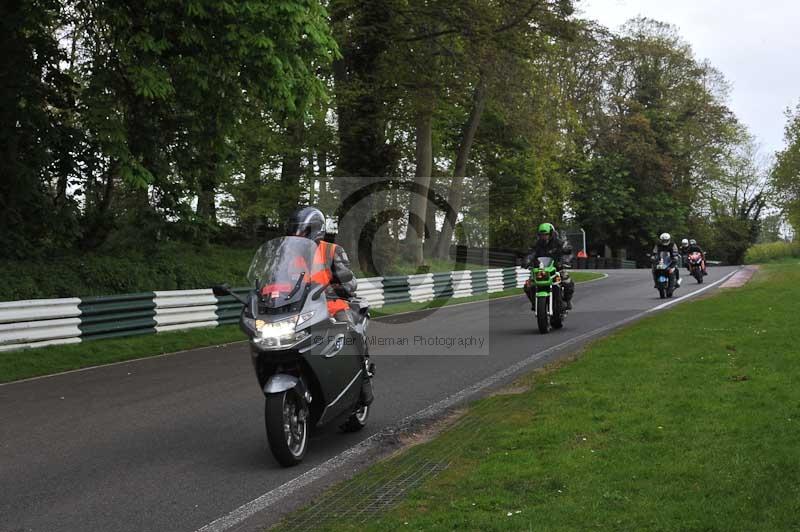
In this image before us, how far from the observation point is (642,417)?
7.82 m

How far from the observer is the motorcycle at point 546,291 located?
15805 mm

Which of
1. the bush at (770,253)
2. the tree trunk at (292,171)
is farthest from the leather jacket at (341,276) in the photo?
the bush at (770,253)

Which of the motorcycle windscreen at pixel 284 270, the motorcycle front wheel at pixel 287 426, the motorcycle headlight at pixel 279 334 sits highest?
the motorcycle windscreen at pixel 284 270

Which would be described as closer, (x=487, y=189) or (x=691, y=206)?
(x=487, y=189)

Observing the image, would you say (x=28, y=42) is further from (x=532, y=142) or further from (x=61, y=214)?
(x=532, y=142)

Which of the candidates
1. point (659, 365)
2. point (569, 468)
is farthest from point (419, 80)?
point (569, 468)

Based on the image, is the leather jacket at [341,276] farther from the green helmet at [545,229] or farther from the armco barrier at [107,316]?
the armco barrier at [107,316]

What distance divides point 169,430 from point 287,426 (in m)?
2.05

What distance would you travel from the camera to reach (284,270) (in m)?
7.01


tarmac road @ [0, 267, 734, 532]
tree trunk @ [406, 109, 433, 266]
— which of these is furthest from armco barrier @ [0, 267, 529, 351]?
tree trunk @ [406, 109, 433, 266]

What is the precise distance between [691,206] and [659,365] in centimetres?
6340

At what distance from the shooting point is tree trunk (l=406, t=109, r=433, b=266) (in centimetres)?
3316

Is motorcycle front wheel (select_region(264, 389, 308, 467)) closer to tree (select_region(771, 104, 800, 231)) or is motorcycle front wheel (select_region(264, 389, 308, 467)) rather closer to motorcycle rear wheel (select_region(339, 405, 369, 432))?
motorcycle rear wheel (select_region(339, 405, 369, 432))

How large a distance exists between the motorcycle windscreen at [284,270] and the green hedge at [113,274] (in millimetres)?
10314
